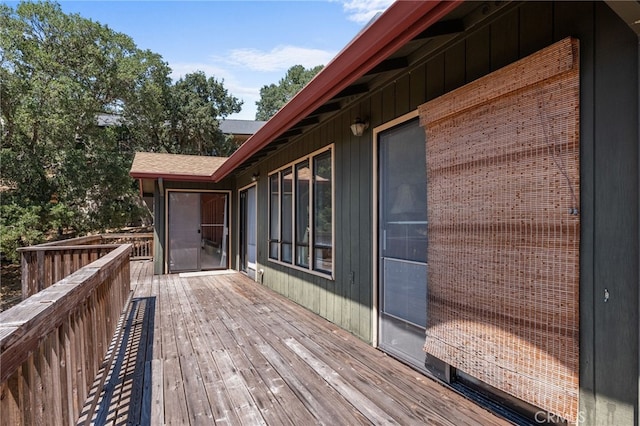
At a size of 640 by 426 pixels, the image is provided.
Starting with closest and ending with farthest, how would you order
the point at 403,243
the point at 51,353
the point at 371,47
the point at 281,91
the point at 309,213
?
1. the point at 51,353
2. the point at 371,47
3. the point at 403,243
4. the point at 309,213
5. the point at 281,91

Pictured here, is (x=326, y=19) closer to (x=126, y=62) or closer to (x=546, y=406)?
(x=546, y=406)

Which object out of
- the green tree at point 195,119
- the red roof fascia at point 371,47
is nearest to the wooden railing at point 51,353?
the red roof fascia at point 371,47

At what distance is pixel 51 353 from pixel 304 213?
362 centimetres

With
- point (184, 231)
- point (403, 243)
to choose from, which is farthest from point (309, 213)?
point (184, 231)

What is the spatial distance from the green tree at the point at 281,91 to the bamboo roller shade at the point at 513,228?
29482mm

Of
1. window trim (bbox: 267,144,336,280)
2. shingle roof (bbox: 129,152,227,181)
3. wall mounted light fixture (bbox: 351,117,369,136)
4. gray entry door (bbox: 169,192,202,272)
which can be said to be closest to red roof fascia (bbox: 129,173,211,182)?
shingle roof (bbox: 129,152,227,181)

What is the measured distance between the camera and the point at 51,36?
13.0 meters

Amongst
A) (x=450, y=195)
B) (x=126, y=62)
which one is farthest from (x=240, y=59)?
(x=450, y=195)

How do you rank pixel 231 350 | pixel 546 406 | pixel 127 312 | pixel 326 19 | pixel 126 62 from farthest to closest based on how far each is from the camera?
A: 1. pixel 126 62
2. pixel 326 19
3. pixel 127 312
4. pixel 231 350
5. pixel 546 406

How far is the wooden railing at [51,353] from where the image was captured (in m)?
1.17

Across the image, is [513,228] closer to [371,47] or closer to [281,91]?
[371,47]

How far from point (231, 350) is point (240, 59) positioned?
8.83 meters

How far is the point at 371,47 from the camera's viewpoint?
211 centimetres

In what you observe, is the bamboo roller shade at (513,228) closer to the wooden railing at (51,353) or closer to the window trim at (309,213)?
the window trim at (309,213)
